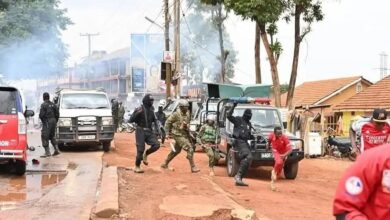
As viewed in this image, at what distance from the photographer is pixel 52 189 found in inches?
376

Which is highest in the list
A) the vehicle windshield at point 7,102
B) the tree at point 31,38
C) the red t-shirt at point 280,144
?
the tree at point 31,38

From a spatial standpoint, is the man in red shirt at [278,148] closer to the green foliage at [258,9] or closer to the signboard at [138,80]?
the green foliage at [258,9]

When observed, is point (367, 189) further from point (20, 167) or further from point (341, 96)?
point (341, 96)

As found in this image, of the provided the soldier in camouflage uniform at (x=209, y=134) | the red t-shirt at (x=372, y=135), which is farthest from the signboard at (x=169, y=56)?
the red t-shirt at (x=372, y=135)

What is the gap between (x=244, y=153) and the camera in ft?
37.8

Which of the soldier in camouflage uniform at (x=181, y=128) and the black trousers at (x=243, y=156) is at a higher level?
the soldier in camouflage uniform at (x=181, y=128)

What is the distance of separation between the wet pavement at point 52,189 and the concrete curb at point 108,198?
0.62 feet

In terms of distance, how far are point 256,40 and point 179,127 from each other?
573 inches

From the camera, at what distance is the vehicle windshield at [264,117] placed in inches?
559

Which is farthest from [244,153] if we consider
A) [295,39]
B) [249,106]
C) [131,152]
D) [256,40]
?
[256,40]

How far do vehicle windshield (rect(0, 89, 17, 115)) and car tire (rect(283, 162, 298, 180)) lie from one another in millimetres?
6266

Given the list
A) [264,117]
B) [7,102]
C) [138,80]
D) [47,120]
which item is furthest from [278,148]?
[138,80]

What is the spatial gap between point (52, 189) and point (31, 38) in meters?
21.5

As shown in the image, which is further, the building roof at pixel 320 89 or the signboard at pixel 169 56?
the building roof at pixel 320 89
